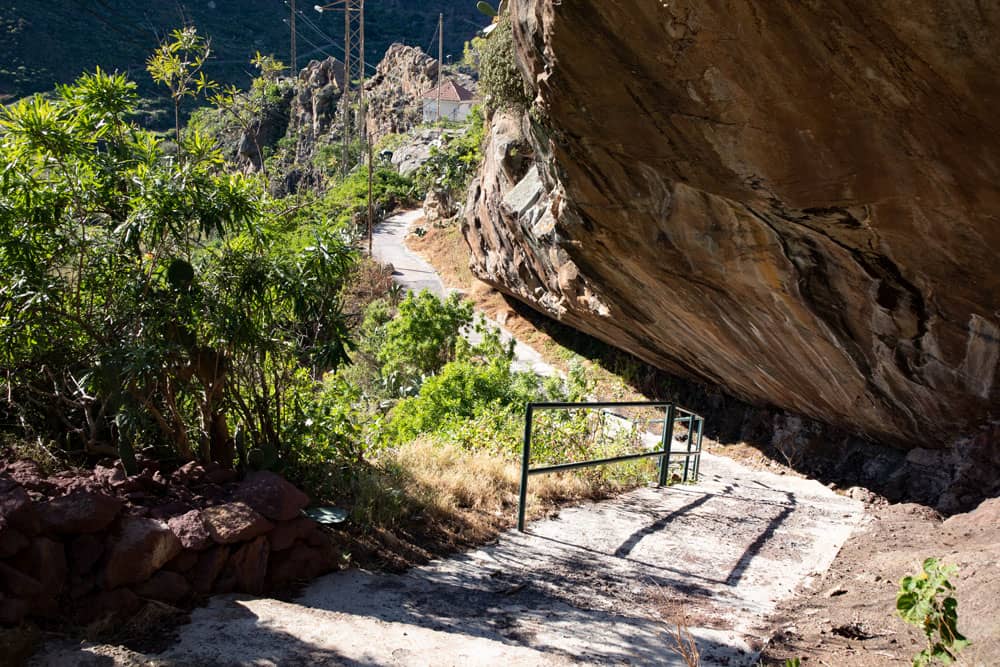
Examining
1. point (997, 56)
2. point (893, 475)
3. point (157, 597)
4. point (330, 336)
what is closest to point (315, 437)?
point (330, 336)

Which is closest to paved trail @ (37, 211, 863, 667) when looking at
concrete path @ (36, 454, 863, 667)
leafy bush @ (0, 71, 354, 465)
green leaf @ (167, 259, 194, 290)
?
concrete path @ (36, 454, 863, 667)

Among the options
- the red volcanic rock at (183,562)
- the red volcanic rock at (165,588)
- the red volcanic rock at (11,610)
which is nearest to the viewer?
the red volcanic rock at (11,610)

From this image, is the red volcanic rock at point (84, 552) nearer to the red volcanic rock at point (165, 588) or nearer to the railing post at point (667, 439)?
the red volcanic rock at point (165, 588)

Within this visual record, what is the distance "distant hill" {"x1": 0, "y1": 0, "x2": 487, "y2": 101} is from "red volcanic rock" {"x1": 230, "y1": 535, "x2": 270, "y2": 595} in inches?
1146

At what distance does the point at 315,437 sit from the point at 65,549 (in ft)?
6.87

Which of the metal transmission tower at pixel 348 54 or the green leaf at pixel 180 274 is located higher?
the metal transmission tower at pixel 348 54

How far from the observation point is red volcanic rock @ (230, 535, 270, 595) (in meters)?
3.90

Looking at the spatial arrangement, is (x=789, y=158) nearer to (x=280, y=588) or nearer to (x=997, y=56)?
(x=997, y=56)

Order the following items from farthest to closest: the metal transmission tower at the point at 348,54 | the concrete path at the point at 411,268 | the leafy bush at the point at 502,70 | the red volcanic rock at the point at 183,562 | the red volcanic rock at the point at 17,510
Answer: the metal transmission tower at the point at 348,54, the concrete path at the point at 411,268, the leafy bush at the point at 502,70, the red volcanic rock at the point at 183,562, the red volcanic rock at the point at 17,510

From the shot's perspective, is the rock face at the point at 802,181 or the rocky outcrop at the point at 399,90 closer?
the rock face at the point at 802,181

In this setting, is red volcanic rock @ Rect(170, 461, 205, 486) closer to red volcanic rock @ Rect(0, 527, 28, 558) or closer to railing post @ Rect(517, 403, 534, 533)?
red volcanic rock @ Rect(0, 527, 28, 558)

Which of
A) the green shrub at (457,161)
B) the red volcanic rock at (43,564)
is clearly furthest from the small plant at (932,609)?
the green shrub at (457,161)

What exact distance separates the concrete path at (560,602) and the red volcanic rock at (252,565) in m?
0.15

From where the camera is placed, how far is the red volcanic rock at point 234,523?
3.83 meters
